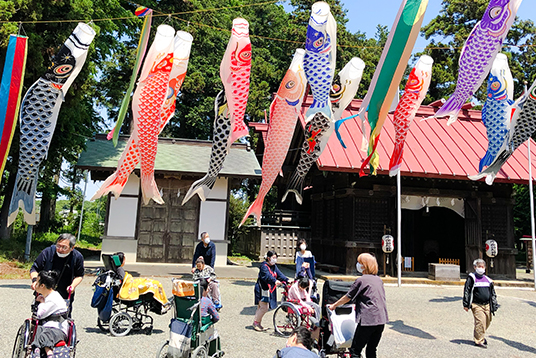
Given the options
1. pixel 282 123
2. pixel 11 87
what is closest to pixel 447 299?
pixel 282 123

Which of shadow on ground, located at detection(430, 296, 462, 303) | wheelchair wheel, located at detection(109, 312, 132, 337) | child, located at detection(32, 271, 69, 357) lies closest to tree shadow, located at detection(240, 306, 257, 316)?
wheelchair wheel, located at detection(109, 312, 132, 337)

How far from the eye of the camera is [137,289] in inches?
244

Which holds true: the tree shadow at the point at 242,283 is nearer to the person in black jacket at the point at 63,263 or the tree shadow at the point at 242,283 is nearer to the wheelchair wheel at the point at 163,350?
the wheelchair wheel at the point at 163,350

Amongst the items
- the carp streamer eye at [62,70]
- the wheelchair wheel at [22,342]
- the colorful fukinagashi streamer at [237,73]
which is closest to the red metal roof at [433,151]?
the colorful fukinagashi streamer at [237,73]

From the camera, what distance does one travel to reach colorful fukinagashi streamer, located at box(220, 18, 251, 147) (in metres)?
7.65

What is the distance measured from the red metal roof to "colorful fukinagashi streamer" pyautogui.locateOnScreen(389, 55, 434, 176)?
4132mm

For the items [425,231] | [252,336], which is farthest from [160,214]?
[425,231]

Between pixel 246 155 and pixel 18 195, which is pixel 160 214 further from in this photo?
pixel 18 195

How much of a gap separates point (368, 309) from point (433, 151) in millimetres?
12067

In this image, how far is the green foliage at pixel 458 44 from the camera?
2475 centimetres

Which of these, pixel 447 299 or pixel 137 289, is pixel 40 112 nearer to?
pixel 137 289

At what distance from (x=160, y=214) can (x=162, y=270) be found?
270 centimetres

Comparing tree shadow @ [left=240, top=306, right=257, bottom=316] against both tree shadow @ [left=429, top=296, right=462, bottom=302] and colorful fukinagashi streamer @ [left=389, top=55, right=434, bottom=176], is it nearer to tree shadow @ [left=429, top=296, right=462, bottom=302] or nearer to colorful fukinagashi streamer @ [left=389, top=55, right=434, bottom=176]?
colorful fukinagashi streamer @ [left=389, top=55, right=434, bottom=176]

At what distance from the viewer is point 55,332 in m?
3.80
